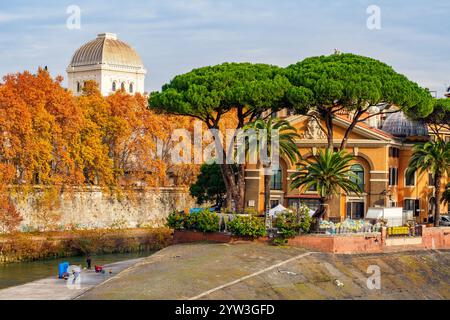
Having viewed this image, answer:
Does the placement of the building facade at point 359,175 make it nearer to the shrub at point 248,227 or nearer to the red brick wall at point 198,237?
the red brick wall at point 198,237

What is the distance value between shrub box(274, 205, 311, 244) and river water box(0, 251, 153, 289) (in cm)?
1619

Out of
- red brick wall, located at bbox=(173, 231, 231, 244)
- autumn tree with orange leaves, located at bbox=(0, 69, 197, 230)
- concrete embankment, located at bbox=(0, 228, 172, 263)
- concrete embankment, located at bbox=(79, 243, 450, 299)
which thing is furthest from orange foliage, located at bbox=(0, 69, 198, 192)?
concrete embankment, located at bbox=(79, 243, 450, 299)

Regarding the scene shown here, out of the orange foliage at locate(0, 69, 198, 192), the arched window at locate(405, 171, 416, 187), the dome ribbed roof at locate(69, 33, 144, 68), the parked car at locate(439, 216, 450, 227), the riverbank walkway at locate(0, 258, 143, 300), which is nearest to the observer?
the riverbank walkway at locate(0, 258, 143, 300)

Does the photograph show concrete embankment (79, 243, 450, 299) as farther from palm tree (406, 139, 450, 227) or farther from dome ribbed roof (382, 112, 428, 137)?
dome ribbed roof (382, 112, 428, 137)

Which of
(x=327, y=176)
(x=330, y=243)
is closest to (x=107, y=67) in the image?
(x=327, y=176)

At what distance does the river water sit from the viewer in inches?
2537

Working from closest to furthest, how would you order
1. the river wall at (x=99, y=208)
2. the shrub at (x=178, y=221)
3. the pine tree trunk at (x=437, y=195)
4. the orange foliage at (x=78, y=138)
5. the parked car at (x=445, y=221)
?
the shrub at (x=178, y=221), the pine tree trunk at (x=437, y=195), the parked car at (x=445, y=221), the orange foliage at (x=78, y=138), the river wall at (x=99, y=208)

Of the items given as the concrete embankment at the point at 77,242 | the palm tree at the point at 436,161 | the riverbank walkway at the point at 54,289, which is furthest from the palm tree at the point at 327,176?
the concrete embankment at the point at 77,242

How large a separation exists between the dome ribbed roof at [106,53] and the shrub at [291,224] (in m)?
100

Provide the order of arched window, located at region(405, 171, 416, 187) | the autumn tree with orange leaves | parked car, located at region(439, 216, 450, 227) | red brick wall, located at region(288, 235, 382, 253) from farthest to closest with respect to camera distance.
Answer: the autumn tree with orange leaves, arched window, located at region(405, 171, 416, 187), parked car, located at region(439, 216, 450, 227), red brick wall, located at region(288, 235, 382, 253)

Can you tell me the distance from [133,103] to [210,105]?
35.4m

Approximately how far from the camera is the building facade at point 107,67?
503ft

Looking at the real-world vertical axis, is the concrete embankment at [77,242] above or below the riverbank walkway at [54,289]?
above
